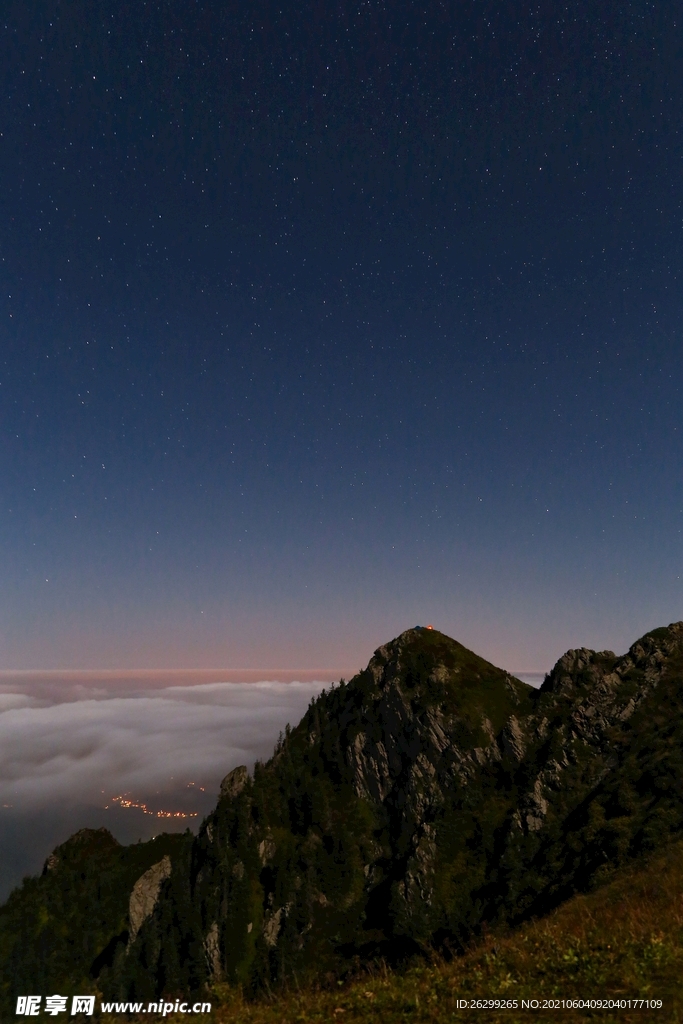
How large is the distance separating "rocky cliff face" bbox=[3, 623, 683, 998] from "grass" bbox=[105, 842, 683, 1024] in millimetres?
59210

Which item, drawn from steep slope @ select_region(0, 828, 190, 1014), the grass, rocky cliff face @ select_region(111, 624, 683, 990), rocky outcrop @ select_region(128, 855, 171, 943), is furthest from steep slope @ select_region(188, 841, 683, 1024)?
steep slope @ select_region(0, 828, 190, 1014)

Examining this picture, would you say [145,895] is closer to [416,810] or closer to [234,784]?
[234,784]

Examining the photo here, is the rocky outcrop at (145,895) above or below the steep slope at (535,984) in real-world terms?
below

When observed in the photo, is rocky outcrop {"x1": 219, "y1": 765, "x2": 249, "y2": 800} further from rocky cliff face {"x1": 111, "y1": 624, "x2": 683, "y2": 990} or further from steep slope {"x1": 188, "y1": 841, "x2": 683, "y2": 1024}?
steep slope {"x1": 188, "y1": 841, "x2": 683, "y2": 1024}

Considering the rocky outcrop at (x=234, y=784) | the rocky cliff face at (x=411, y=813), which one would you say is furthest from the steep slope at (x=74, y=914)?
the rocky outcrop at (x=234, y=784)

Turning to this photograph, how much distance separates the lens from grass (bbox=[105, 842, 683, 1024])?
10352 millimetres

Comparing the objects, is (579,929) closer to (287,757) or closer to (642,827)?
(642,827)

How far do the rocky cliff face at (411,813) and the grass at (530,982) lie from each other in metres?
59.2

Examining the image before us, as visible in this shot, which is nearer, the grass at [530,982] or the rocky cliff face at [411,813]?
the grass at [530,982]

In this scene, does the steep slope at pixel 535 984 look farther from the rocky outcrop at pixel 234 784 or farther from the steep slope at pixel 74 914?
the steep slope at pixel 74 914

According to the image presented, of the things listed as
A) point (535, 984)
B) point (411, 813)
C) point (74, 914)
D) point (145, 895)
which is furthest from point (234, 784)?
point (535, 984)

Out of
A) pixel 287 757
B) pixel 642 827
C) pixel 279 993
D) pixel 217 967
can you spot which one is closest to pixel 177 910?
pixel 217 967

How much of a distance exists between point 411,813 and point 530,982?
401ft

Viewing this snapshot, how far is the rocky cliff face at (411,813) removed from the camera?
84.0 m
